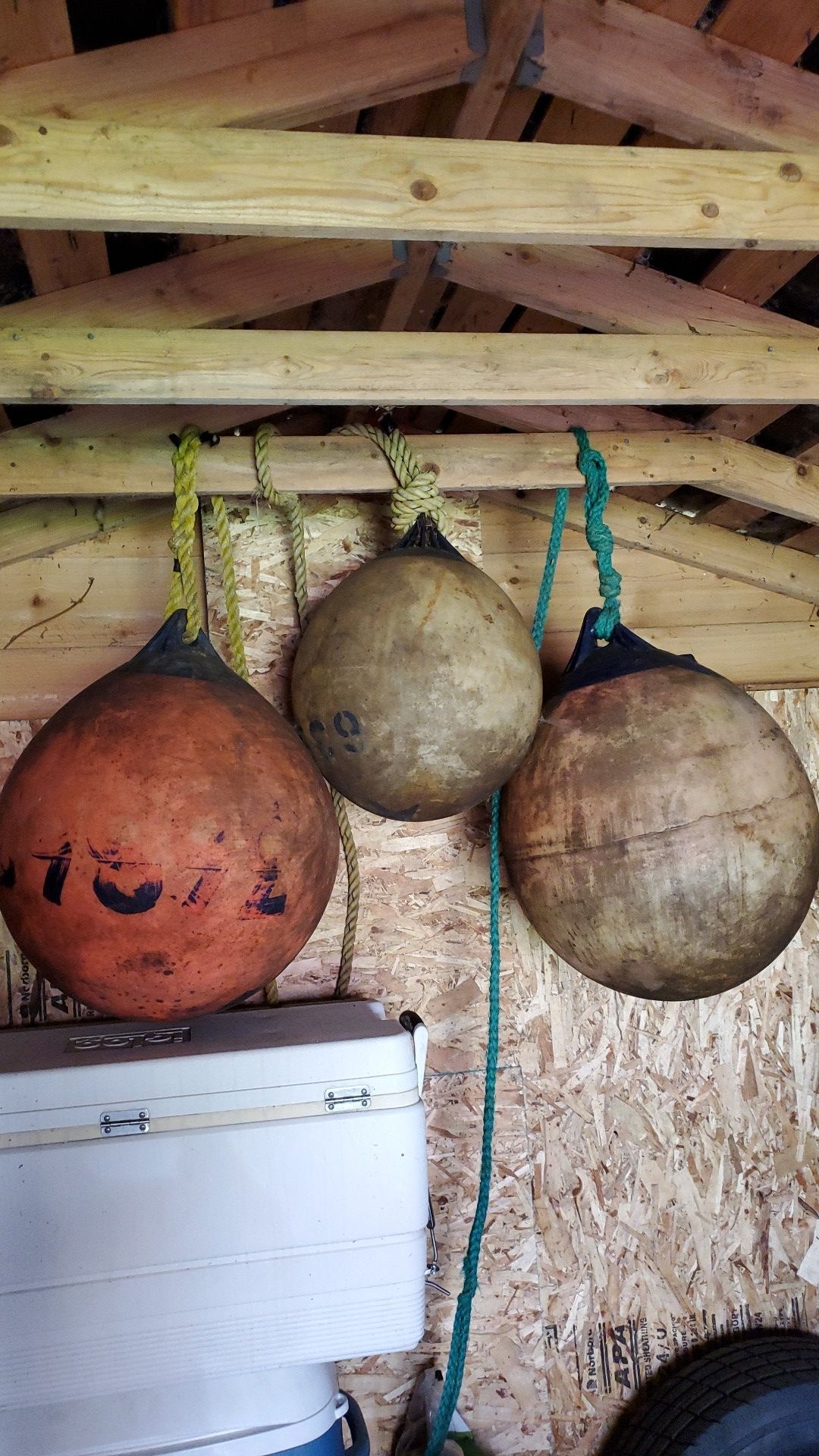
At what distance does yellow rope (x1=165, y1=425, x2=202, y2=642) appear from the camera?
1.76 m

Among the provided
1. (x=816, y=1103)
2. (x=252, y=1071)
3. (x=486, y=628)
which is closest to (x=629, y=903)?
(x=486, y=628)

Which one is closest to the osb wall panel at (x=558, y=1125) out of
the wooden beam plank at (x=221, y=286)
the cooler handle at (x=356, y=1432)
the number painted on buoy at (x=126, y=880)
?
the cooler handle at (x=356, y=1432)

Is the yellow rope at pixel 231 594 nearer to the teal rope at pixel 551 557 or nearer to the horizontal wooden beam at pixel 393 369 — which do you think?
the horizontal wooden beam at pixel 393 369

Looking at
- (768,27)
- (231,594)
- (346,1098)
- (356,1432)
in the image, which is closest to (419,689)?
(231,594)

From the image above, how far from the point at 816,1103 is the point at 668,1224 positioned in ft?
1.57

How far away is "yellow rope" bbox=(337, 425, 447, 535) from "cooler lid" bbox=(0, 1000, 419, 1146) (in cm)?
99

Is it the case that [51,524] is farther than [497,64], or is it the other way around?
[51,524]

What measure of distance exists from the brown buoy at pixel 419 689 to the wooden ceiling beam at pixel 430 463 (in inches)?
11.2

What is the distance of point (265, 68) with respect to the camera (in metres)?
1.33

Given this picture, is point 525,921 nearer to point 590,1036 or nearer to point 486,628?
point 590,1036

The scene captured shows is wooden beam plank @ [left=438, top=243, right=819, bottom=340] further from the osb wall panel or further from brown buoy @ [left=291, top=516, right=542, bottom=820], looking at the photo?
the osb wall panel

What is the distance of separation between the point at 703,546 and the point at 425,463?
823 mm

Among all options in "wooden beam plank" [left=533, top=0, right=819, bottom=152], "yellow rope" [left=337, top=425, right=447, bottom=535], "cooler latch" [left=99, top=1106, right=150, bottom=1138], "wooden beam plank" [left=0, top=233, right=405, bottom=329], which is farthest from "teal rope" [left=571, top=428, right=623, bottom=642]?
"cooler latch" [left=99, top=1106, right=150, bottom=1138]

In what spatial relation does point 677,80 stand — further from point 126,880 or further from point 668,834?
point 126,880
